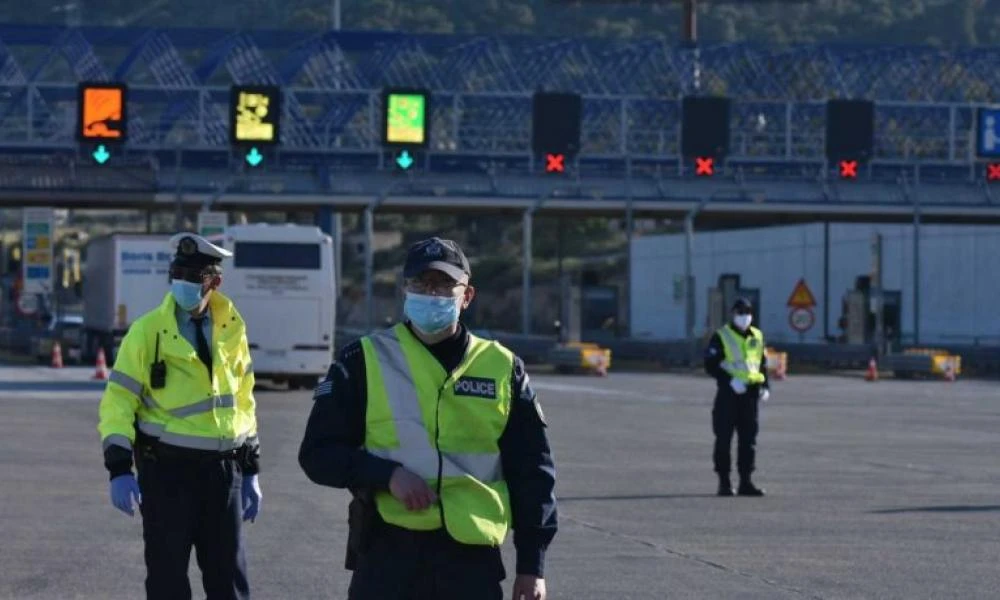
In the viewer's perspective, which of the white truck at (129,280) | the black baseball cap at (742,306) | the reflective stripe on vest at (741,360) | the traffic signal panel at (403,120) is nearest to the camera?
the reflective stripe on vest at (741,360)

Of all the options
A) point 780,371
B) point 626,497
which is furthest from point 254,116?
point 626,497

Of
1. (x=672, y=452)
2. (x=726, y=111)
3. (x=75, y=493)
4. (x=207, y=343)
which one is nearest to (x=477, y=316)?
(x=726, y=111)

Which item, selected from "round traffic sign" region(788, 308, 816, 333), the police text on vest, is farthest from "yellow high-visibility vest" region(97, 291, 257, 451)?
"round traffic sign" region(788, 308, 816, 333)

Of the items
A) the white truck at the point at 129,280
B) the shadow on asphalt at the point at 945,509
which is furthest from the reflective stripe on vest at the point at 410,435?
the white truck at the point at 129,280

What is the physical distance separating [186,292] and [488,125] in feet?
232

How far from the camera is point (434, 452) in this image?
261 inches

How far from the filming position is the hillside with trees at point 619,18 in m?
174

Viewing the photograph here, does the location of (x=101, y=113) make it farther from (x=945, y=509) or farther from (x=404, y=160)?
(x=945, y=509)

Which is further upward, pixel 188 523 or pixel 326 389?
pixel 326 389

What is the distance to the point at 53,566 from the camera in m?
13.4

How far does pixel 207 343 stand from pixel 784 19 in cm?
17834

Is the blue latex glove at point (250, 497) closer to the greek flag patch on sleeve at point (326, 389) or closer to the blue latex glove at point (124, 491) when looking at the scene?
the blue latex glove at point (124, 491)

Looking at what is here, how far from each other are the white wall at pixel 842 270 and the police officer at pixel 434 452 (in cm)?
6502

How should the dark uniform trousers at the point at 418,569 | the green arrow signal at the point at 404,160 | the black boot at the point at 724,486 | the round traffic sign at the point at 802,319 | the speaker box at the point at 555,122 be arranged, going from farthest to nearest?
the round traffic sign at the point at 802,319 < the speaker box at the point at 555,122 < the green arrow signal at the point at 404,160 < the black boot at the point at 724,486 < the dark uniform trousers at the point at 418,569
